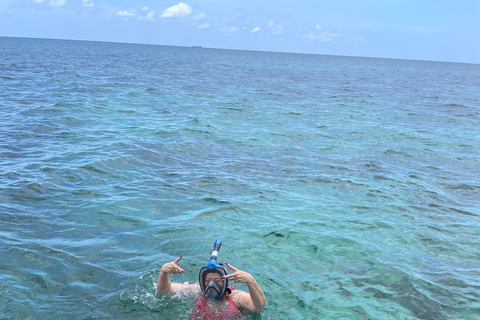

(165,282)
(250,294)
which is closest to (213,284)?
(250,294)

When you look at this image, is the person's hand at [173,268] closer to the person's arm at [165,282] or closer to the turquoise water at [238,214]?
the person's arm at [165,282]

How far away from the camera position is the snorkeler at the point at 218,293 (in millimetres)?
6153

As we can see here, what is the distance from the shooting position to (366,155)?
52.6 feet

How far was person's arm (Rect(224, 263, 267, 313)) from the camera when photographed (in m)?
5.95

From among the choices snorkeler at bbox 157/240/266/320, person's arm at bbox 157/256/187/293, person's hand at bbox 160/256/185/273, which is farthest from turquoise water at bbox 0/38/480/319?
person's hand at bbox 160/256/185/273

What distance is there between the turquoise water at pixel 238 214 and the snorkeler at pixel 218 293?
0.32 metres

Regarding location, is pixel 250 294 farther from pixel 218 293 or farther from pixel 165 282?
pixel 165 282

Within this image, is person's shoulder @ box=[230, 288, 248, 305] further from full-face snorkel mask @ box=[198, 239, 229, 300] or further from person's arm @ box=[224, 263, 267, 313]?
full-face snorkel mask @ box=[198, 239, 229, 300]

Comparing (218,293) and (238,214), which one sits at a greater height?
(218,293)

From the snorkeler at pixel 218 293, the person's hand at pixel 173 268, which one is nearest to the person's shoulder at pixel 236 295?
the snorkeler at pixel 218 293

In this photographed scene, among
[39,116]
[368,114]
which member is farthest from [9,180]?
[368,114]

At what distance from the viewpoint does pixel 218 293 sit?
628cm

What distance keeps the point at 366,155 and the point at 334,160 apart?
1.64 metres

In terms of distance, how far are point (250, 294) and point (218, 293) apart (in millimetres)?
474
